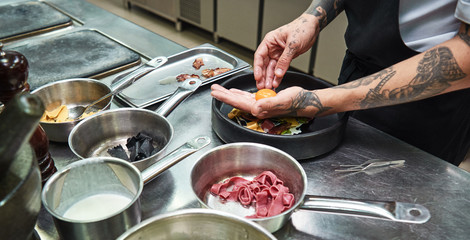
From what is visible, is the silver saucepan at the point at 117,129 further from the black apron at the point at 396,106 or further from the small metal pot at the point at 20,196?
the black apron at the point at 396,106

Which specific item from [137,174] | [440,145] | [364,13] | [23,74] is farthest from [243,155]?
[440,145]

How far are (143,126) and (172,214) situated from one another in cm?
47

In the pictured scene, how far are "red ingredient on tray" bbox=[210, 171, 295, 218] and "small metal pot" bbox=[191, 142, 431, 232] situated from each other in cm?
2

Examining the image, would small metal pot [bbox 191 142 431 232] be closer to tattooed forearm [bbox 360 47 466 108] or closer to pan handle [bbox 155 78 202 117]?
pan handle [bbox 155 78 202 117]

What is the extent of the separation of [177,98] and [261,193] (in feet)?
1.48

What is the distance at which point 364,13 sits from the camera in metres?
1.40

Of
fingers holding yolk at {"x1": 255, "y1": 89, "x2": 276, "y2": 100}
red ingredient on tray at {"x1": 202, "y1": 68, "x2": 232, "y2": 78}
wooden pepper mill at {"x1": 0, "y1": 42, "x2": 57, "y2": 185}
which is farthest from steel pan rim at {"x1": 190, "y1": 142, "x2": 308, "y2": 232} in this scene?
red ingredient on tray at {"x1": 202, "y1": 68, "x2": 232, "y2": 78}

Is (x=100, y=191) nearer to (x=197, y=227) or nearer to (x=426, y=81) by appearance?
(x=197, y=227)

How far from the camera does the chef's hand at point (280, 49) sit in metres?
1.37

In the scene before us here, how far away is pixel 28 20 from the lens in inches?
72.2

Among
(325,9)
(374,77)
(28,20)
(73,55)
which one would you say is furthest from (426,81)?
(28,20)

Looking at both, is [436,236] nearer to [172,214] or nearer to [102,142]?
[172,214]

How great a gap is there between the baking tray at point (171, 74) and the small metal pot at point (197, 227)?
0.63 meters

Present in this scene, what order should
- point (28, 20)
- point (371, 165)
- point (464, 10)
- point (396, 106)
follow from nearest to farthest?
1. point (464, 10)
2. point (371, 165)
3. point (396, 106)
4. point (28, 20)
